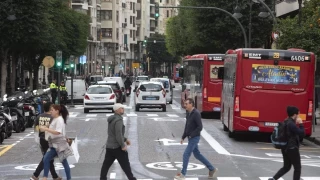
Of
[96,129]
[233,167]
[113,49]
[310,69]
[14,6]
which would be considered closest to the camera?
[233,167]

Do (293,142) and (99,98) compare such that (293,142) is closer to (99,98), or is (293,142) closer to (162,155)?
(162,155)

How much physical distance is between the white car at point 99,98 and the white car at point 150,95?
86.2 inches

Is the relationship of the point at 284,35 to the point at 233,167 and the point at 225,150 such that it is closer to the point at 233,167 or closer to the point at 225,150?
the point at 225,150

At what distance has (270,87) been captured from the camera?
86.3ft

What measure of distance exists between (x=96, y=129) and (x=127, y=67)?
395 feet

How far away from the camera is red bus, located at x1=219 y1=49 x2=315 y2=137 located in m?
26.2

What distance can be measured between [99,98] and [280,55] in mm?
20786

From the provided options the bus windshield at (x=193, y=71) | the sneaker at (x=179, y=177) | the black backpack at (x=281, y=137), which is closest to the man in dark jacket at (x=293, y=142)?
→ the black backpack at (x=281, y=137)

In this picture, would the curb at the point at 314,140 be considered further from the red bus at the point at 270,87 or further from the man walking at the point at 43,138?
the man walking at the point at 43,138

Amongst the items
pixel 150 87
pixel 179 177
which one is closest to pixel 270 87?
pixel 179 177

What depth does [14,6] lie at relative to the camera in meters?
56.0

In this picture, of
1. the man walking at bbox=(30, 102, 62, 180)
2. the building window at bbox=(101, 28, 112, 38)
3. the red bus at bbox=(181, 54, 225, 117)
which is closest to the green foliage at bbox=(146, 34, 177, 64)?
the building window at bbox=(101, 28, 112, 38)

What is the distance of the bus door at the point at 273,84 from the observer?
26.2m

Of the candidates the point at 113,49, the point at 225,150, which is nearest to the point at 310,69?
the point at 225,150
